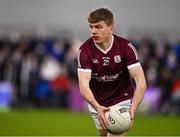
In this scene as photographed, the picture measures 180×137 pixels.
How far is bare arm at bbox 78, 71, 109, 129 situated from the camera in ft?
31.7

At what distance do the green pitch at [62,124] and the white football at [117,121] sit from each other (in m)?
7.58

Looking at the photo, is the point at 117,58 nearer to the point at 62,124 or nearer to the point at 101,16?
the point at 101,16

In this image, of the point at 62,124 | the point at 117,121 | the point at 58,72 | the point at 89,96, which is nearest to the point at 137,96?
the point at 117,121

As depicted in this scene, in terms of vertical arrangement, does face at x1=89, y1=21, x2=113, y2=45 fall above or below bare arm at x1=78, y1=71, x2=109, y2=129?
above

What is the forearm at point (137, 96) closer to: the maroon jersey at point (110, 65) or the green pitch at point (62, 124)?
the maroon jersey at point (110, 65)

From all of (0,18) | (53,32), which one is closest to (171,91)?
(53,32)

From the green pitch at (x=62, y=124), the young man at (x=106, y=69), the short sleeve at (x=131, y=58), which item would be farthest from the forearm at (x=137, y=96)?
the green pitch at (x=62, y=124)

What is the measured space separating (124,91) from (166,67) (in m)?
12.8

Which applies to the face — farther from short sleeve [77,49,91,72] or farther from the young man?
short sleeve [77,49,91,72]

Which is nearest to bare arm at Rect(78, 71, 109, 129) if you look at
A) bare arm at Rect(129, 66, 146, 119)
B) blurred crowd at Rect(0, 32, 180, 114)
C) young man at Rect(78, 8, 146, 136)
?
young man at Rect(78, 8, 146, 136)

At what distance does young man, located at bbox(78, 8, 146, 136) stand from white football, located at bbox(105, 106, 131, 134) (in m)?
0.11

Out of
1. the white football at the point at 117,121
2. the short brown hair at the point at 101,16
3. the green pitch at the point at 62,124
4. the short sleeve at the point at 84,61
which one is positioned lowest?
the green pitch at the point at 62,124

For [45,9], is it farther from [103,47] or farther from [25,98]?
[103,47]

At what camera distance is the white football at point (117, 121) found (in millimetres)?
9969
